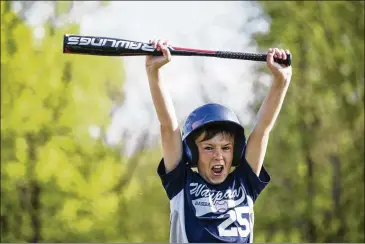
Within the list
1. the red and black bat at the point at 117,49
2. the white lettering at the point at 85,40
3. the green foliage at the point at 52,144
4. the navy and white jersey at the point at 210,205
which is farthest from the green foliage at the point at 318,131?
the white lettering at the point at 85,40

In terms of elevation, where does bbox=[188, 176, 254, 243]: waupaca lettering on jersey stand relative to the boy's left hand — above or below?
below

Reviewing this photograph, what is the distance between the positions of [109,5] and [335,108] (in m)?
5.78

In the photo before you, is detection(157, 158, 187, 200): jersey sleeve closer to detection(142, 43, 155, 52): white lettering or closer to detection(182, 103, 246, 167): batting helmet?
detection(182, 103, 246, 167): batting helmet

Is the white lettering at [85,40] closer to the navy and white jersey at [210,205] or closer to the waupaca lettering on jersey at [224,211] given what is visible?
the navy and white jersey at [210,205]

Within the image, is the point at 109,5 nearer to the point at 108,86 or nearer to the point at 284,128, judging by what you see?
the point at 108,86

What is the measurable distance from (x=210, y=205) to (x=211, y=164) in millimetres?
219

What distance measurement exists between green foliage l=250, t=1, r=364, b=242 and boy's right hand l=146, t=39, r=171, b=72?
11.2 m

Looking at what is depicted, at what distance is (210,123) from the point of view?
4000 mm

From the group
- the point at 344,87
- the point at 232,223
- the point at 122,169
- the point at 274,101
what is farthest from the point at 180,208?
the point at 122,169

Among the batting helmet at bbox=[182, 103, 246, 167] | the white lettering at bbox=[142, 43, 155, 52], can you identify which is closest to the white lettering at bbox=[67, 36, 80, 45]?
the white lettering at bbox=[142, 43, 155, 52]

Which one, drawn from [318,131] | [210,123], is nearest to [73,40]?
[210,123]

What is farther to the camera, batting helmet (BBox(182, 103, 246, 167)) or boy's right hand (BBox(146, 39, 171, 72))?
batting helmet (BBox(182, 103, 246, 167))

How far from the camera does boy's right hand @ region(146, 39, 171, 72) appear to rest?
12.6ft

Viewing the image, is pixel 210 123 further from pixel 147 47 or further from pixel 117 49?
pixel 117 49
